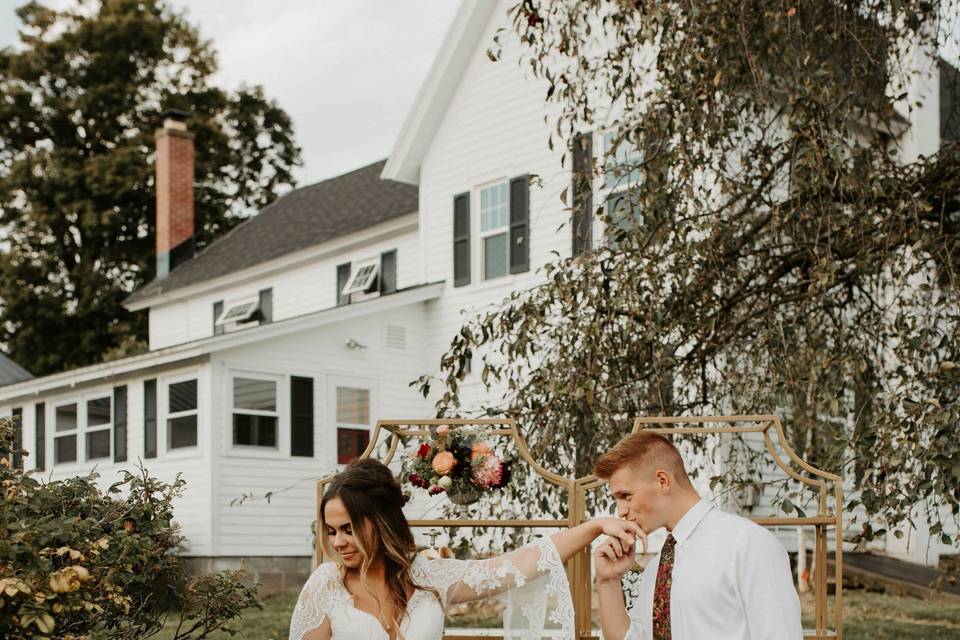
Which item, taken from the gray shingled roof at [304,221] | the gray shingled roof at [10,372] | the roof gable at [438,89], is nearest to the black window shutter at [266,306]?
the gray shingled roof at [304,221]

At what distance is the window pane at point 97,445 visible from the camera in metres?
20.3

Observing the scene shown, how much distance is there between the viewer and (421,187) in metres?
19.4

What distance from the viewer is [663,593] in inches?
160

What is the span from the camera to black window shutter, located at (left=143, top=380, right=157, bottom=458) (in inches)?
736

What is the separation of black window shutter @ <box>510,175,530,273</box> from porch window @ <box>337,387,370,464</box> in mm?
3443

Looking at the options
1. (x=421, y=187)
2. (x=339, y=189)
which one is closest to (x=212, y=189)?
(x=339, y=189)

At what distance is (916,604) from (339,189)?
1594cm

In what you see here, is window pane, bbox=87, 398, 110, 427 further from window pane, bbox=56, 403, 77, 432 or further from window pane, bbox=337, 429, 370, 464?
window pane, bbox=337, 429, 370, 464

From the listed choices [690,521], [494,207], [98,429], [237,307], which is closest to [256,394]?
[98,429]

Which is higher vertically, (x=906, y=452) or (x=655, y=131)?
(x=655, y=131)

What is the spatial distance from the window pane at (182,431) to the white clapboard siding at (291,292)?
3.78 meters

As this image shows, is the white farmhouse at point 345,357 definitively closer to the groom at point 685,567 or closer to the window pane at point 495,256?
the window pane at point 495,256

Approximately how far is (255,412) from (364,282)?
4249 mm

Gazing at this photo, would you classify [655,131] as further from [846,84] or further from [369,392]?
[369,392]
